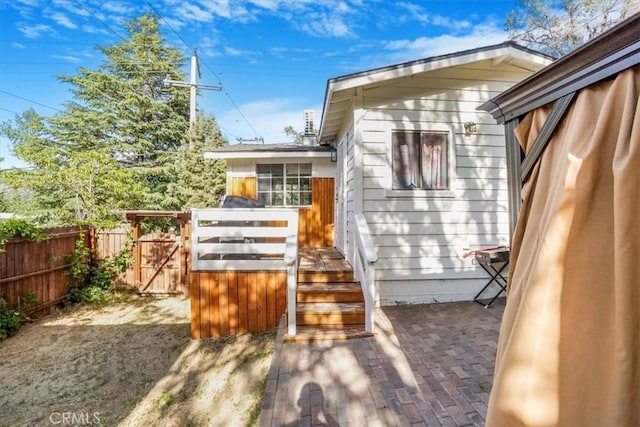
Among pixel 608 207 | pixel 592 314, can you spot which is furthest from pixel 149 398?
pixel 608 207

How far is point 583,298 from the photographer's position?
1.17 metres

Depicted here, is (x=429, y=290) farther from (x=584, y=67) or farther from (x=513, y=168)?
(x=584, y=67)

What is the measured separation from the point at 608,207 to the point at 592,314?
0.41m

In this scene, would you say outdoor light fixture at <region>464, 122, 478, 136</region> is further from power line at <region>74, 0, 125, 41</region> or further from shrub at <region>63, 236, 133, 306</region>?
power line at <region>74, 0, 125, 41</region>

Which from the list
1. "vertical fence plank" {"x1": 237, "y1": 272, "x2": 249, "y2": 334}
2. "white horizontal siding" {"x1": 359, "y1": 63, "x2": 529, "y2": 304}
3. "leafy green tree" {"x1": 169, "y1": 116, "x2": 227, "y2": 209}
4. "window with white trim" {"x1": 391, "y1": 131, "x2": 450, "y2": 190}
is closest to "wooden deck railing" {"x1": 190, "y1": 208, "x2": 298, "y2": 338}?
"vertical fence plank" {"x1": 237, "y1": 272, "x2": 249, "y2": 334}

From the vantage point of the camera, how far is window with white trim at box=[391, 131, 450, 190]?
15.8 feet

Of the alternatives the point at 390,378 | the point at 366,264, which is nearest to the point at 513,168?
the point at 390,378

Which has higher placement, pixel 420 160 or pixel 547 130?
pixel 420 160

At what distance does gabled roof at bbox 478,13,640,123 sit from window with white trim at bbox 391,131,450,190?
2.94 m

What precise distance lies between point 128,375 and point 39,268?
3.44 meters

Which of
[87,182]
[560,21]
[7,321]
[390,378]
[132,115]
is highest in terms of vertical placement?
[560,21]

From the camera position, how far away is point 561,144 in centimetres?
139

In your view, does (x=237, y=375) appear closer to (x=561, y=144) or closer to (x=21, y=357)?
(x=21, y=357)

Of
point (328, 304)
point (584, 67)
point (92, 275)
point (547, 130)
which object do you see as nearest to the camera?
point (584, 67)
